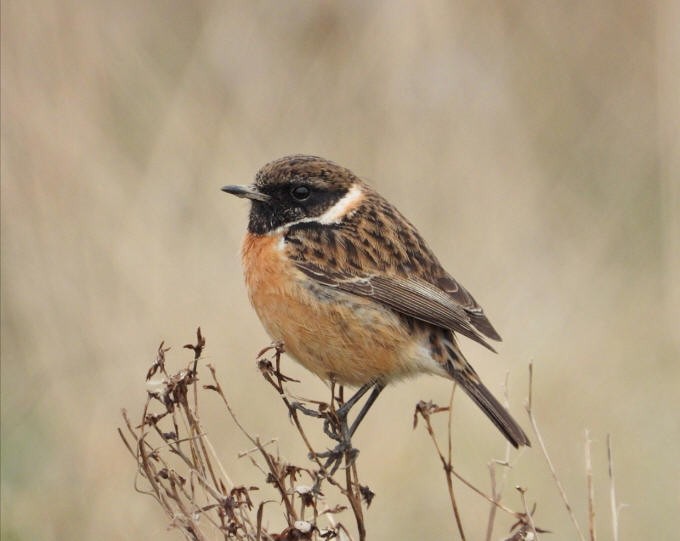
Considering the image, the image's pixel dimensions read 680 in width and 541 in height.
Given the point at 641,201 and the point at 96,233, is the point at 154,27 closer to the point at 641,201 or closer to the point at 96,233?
the point at 96,233

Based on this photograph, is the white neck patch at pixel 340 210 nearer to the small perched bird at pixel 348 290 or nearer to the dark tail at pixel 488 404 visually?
the small perched bird at pixel 348 290

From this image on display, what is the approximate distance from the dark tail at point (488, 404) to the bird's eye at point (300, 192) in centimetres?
104

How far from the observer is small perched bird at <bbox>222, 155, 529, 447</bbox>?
5.11m

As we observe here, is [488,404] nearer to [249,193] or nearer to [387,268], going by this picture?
[387,268]

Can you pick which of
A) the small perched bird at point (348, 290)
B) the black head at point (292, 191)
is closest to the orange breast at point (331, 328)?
the small perched bird at point (348, 290)

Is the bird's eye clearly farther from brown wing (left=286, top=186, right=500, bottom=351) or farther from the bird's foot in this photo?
the bird's foot

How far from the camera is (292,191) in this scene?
5.54 meters

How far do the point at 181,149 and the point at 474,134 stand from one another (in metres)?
2.00

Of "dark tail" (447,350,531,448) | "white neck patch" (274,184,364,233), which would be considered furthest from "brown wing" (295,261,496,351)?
"white neck patch" (274,184,364,233)

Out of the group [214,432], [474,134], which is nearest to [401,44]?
[474,134]

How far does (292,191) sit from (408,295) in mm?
774

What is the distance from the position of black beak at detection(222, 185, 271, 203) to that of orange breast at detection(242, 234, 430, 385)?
0.33 meters

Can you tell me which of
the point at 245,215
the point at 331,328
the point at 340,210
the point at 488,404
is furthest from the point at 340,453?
the point at 245,215

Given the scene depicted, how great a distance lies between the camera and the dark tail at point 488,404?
4.96 metres
